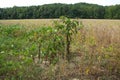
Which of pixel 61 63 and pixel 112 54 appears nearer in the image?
pixel 61 63

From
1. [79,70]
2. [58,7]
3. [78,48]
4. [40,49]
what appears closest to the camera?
[79,70]

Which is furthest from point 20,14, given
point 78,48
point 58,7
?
point 78,48

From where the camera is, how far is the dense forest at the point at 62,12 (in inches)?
2168

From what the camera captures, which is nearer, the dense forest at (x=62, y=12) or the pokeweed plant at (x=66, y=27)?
the pokeweed plant at (x=66, y=27)

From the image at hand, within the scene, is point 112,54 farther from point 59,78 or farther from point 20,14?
point 20,14

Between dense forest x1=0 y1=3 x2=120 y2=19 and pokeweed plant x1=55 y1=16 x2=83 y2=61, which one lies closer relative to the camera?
pokeweed plant x1=55 y1=16 x2=83 y2=61

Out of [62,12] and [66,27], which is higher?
[66,27]

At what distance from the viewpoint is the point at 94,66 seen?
5.58m

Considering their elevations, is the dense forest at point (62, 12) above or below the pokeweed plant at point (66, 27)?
below

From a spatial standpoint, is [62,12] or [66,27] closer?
[66,27]

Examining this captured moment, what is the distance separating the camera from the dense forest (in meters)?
55.1

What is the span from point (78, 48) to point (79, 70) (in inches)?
81.8

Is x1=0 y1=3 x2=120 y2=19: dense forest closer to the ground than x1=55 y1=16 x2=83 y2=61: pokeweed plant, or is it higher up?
closer to the ground

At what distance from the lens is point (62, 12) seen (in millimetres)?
57062
